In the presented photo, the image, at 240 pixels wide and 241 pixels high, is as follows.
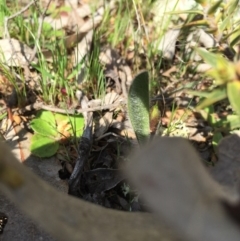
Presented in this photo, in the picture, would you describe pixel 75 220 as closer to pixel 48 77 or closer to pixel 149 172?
pixel 149 172

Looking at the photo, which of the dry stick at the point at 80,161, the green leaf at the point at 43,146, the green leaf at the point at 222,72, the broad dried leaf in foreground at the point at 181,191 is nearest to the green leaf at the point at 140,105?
the dry stick at the point at 80,161

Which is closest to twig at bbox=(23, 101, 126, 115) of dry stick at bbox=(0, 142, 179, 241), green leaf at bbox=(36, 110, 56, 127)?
green leaf at bbox=(36, 110, 56, 127)

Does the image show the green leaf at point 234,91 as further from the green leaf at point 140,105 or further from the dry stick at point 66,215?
the green leaf at point 140,105

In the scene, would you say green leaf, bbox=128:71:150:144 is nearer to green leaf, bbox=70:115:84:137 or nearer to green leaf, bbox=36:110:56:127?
green leaf, bbox=70:115:84:137

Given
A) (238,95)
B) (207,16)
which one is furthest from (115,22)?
(238,95)

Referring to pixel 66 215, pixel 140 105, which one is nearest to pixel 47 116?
pixel 140 105

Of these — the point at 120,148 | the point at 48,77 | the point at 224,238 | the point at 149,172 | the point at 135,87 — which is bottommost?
the point at 120,148
